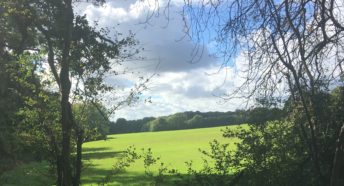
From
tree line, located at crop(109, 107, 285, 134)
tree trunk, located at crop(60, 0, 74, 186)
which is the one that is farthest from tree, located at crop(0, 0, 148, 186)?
tree line, located at crop(109, 107, 285, 134)

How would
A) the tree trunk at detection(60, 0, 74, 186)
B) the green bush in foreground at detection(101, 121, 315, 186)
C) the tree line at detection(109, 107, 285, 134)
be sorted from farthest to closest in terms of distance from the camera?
the tree line at detection(109, 107, 285, 134) < the green bush in foreground at detection(101, 121, 315, 186) < the tree trunk at detection(60, 0, 74, 186)

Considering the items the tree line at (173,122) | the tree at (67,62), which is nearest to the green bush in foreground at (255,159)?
the tree at (67,62)

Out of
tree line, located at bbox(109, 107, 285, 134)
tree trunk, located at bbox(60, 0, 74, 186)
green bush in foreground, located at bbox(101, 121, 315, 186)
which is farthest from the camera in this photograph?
tree line, located at bbox(109, 107, 285, 134)

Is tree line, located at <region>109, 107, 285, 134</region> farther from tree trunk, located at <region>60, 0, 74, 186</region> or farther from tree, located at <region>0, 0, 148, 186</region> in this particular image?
tree trunk, located at <region>60, 0, 74, 186</region>

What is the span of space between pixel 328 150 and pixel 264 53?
220 inches

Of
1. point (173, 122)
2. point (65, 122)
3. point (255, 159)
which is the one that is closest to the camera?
point (65, 122)

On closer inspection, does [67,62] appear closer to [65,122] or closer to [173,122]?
[65,122]

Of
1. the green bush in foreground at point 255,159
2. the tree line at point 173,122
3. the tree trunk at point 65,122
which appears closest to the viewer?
the tree trunk at point 65,122

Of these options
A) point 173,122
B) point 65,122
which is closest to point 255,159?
point 65,122

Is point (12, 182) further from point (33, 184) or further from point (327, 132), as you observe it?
point (327, 132)

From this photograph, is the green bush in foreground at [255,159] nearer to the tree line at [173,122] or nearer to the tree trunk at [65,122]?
the tree trunk at [65,122]

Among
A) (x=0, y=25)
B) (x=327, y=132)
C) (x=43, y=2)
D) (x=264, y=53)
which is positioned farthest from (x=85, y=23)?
→ (x=264, y=53)

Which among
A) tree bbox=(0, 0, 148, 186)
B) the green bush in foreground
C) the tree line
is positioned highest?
the tree line

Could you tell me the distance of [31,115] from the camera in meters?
9.96
